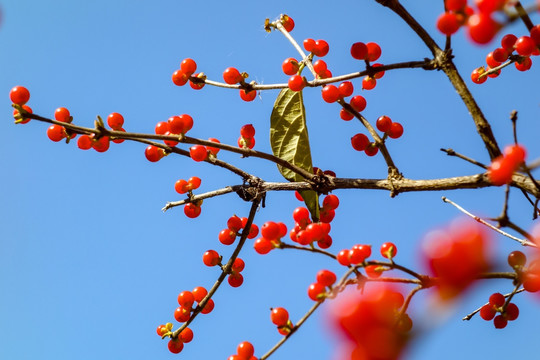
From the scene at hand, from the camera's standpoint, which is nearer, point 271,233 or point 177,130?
point 271,233

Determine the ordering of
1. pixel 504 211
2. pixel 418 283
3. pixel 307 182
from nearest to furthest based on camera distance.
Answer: pixel 504 211, pixel 418 283, pixel 307 182

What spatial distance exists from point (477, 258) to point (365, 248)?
95 cm

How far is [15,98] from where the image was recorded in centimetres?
193

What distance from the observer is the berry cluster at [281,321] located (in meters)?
1.71

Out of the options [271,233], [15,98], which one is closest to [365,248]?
[271,233]

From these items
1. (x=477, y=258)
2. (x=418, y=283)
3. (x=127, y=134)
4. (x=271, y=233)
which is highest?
(x=127, y=134)

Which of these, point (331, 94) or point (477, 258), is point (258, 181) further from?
point (477, 258)

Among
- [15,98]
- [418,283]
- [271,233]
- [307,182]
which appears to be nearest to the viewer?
[418,283]

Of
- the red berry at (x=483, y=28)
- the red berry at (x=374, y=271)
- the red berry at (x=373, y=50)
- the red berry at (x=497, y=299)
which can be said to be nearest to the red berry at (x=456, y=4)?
the red berry at (x=483, y=28)

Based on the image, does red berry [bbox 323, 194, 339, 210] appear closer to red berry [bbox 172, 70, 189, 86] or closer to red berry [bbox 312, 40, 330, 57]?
red berry [bbox 312, 40, 330, 57]

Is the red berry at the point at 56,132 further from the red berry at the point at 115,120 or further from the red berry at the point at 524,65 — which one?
the red berry at the point at 524,65

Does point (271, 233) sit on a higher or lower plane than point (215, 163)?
lower

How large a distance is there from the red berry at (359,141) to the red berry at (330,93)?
28 cm

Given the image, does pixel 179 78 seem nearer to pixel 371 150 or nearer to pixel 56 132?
pixel 56 132
